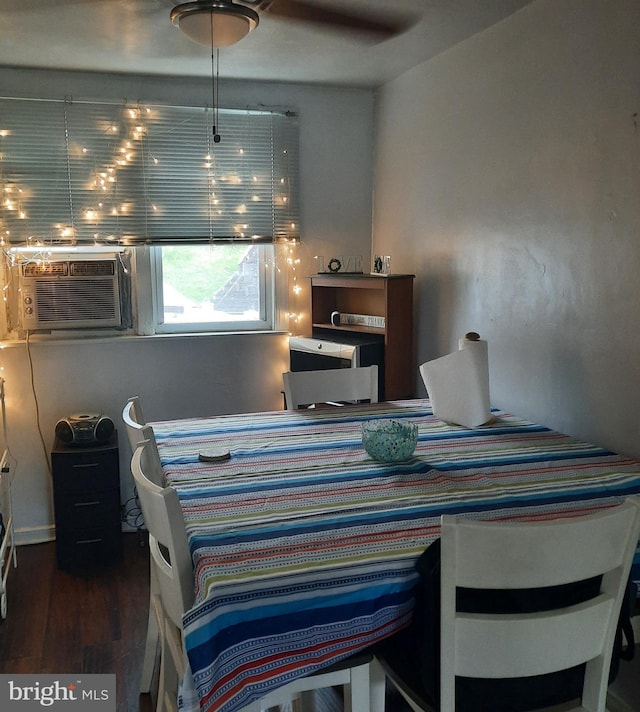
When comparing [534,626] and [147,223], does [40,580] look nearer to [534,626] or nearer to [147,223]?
[147,223]

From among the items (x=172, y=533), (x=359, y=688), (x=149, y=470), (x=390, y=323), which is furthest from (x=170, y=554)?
(x=390, y=323)

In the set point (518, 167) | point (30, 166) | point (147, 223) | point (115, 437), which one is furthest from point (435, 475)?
point (30, 166)

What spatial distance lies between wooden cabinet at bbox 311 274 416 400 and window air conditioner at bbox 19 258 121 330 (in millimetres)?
1075

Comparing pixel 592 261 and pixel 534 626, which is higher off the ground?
pixel 592 261

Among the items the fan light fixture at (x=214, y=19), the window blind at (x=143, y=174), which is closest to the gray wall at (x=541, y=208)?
the window blind at (x=143, y=174)

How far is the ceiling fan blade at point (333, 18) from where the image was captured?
7.87 feet

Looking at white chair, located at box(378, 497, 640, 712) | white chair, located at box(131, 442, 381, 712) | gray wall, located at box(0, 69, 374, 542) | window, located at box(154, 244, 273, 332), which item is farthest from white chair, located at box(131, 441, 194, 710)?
window, located at box(154, 244, 273, 332)

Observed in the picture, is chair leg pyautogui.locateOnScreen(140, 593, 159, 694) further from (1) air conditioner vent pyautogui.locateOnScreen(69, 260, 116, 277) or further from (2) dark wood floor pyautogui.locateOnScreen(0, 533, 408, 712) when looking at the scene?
(1) air conditioner vent pyautogui.locateOnScreen(69, 260, 116, 277)

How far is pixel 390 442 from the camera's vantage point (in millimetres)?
1924

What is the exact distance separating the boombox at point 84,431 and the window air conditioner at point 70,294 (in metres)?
0.54

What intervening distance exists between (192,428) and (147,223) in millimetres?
1569

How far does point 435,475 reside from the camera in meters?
1.83

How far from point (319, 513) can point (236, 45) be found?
85.5 inches

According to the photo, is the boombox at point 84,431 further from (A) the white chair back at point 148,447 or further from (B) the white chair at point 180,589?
(B) the white chair at point 180,589
